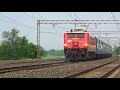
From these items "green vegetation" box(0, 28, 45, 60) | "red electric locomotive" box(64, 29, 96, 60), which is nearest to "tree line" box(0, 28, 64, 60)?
"green vegetation" box(0, 28, 45, 60)

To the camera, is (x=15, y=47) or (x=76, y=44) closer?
(x=76, y=44)

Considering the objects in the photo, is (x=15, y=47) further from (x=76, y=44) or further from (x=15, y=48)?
(x=76, y=44)

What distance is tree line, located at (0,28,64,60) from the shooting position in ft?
162

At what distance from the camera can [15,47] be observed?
2087 inches

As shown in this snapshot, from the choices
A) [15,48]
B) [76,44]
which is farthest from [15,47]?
[76,44]

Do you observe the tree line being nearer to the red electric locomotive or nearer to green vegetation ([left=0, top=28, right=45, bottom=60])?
green vegetation ([left=0, top=28, right=45, bottom=60])

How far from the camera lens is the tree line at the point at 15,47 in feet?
162

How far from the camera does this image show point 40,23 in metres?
40.8
